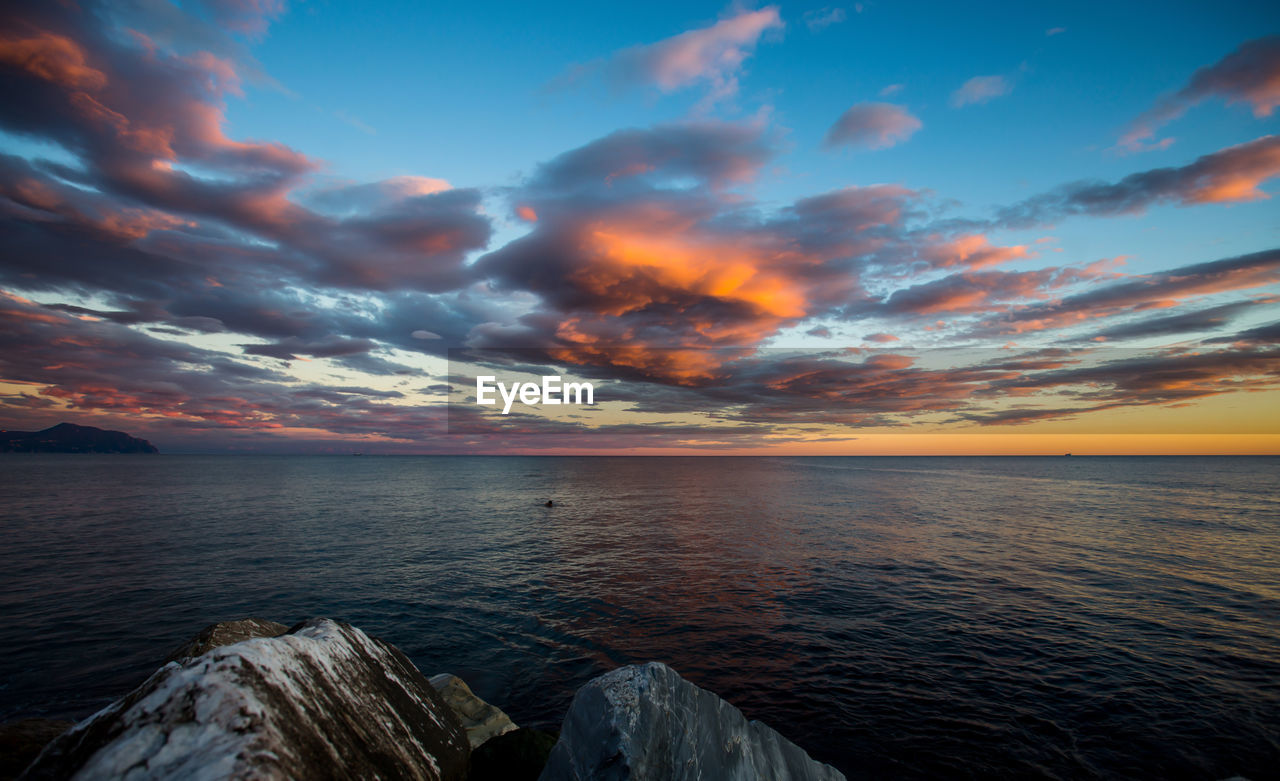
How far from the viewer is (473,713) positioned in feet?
38.5

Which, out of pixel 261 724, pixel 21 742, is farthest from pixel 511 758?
pixel 21 742

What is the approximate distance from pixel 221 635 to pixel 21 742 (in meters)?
2.14

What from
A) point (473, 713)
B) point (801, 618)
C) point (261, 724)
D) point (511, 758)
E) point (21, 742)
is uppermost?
point (261, 724)

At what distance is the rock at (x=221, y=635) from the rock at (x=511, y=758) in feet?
13.0

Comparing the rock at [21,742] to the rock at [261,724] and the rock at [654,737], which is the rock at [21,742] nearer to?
the rock at [261,724]

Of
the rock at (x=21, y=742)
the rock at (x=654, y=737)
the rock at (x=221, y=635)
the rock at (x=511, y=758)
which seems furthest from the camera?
the rock at (x=511, y=758)

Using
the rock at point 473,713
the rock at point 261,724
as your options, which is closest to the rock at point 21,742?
the rock at point 261,724

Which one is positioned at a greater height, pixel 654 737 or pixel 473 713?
pixel 654 737

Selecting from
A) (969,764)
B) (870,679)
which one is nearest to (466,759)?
(969,764)

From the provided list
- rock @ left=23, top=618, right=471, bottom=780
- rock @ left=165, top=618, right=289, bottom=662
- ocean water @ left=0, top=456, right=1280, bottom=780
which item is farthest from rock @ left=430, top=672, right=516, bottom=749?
rock @ left=23, top=618, right=471, bottom=780

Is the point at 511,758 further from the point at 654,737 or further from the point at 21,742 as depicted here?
the point at 21,742

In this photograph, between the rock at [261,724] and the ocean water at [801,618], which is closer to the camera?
the rock at [261,724]

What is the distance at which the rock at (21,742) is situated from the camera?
6.22m

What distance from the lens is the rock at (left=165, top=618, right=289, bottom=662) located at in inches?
298
